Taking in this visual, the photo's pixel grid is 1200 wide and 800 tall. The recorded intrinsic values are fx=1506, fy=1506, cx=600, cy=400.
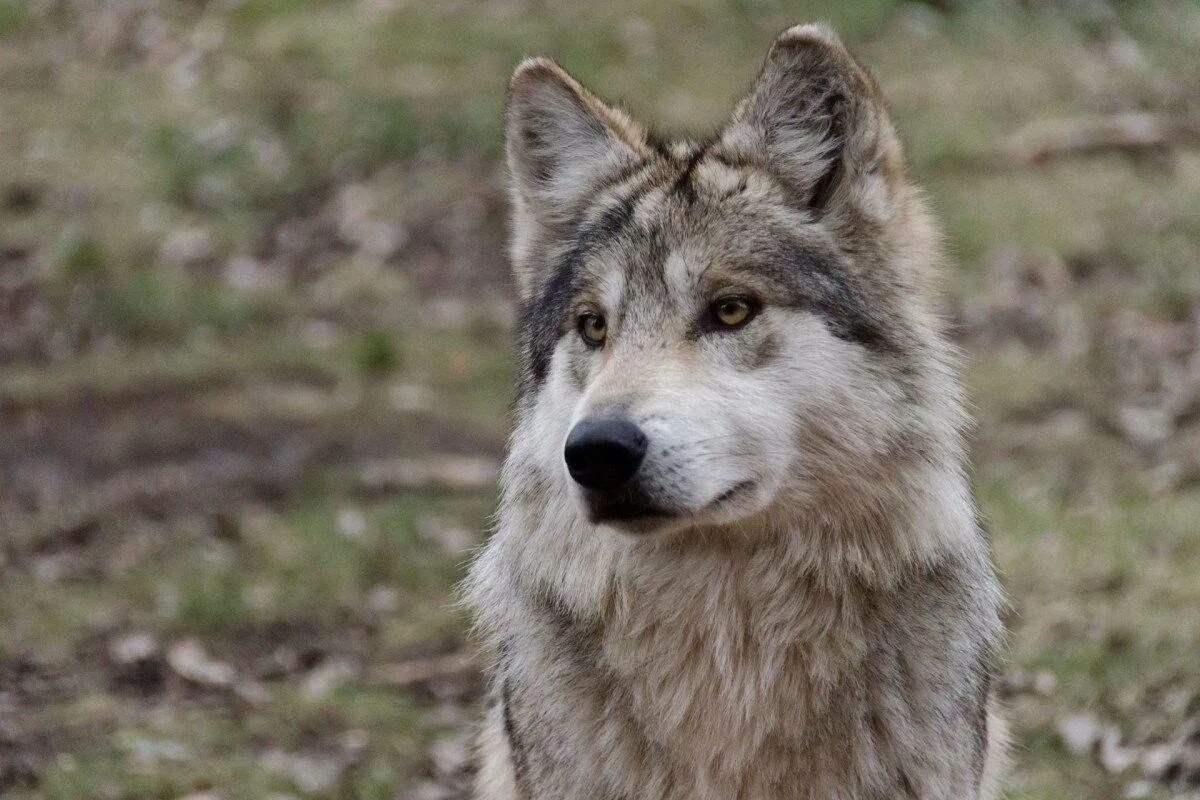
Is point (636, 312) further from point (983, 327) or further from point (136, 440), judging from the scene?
point (983, 327)

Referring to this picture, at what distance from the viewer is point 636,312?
12.6 ft

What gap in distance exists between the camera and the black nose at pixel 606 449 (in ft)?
11.2

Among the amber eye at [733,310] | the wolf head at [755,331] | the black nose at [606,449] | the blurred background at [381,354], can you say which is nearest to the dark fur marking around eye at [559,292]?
the wolf head at [755,331]

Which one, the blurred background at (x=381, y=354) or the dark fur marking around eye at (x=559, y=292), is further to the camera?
the blurred background at (x=381, y=354)

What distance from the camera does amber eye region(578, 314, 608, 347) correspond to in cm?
392

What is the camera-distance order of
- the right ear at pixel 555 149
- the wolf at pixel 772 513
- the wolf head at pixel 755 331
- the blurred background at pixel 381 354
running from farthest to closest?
the blurred background at pixel 381 354, the right ear at pixel 555 149, the wolf at pixel 772 513, the wolf head at pixel 755 331

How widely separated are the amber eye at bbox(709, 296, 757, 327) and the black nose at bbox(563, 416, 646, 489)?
1.63 ft

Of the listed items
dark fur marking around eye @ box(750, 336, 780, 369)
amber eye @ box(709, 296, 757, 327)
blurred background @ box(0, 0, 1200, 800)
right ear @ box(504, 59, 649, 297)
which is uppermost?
right ear @ box(504, 59, 649, 297)

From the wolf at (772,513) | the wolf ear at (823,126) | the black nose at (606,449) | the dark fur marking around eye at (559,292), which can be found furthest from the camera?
the dark fur marking around eye at (559,292)

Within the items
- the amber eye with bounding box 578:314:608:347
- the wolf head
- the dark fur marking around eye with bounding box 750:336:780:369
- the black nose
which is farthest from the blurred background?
the black nose

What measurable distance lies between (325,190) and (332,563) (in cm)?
436

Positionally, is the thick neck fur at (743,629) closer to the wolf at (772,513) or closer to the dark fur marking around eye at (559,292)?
the wolf at (772,513)

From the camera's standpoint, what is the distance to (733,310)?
12.4 ft

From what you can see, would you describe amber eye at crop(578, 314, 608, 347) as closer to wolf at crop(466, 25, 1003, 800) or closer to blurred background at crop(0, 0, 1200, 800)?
wolf at crop(466, 25, 1003, 800)
